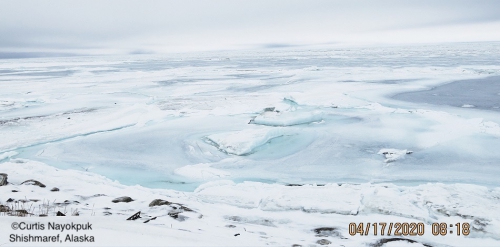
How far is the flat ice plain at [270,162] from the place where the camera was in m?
3.70

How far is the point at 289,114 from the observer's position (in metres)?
9.09

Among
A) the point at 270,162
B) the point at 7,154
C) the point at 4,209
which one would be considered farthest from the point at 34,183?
the point at 270,162

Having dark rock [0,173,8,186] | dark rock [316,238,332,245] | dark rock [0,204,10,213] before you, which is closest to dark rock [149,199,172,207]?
dark rock [0,204,10,213]

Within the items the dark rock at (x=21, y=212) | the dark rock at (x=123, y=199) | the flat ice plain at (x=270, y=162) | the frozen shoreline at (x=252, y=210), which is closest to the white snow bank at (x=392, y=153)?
the flat ice plain at (x=270, y=162)

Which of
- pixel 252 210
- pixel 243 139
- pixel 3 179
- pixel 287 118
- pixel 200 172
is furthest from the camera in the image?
pixel 287 118

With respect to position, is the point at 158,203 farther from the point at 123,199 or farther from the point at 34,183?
the point at 34,183

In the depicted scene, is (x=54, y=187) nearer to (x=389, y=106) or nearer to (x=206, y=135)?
(x=206, y=135)

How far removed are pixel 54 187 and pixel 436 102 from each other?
11058 millimetres

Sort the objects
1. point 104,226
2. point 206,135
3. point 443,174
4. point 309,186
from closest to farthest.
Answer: point 104,226 < point 309,186 < point 443,174 < point 206,135

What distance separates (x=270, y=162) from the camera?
635cm

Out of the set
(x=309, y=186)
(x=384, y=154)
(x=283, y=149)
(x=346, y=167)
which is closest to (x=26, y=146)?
(x=283, y=149)

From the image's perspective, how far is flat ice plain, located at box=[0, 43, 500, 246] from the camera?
12.1 ft
